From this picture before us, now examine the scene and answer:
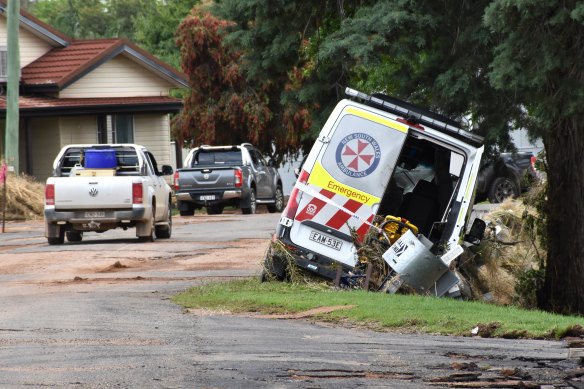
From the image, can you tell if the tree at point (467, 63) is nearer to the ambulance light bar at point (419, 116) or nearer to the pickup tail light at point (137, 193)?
the ambulance light bar at point (419, 116)

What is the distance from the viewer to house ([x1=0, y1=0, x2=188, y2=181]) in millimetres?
42188

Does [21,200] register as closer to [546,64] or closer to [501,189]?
[501,189]

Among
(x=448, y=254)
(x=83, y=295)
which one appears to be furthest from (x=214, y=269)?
(x=448, y=254)

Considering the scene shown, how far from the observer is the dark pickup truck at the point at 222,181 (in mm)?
34094

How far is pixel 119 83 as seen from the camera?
44.1m

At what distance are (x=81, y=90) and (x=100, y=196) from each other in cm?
2078

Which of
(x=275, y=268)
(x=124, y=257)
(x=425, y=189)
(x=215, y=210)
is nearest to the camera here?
(x=275, y=268)

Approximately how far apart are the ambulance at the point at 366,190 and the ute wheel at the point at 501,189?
19.3 meters

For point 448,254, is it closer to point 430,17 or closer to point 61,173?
point 430,17

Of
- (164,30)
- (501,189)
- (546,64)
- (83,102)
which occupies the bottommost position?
(501,189)

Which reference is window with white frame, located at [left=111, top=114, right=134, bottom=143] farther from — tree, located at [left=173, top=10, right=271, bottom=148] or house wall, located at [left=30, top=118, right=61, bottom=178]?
house wall, located at [left=30, top=118, right=61, bottom=178]

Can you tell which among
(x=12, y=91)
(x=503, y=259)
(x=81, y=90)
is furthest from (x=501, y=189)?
(x=503, y=259)

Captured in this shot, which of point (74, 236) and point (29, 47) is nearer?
point (74, 236)

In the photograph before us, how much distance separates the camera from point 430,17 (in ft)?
49.1
